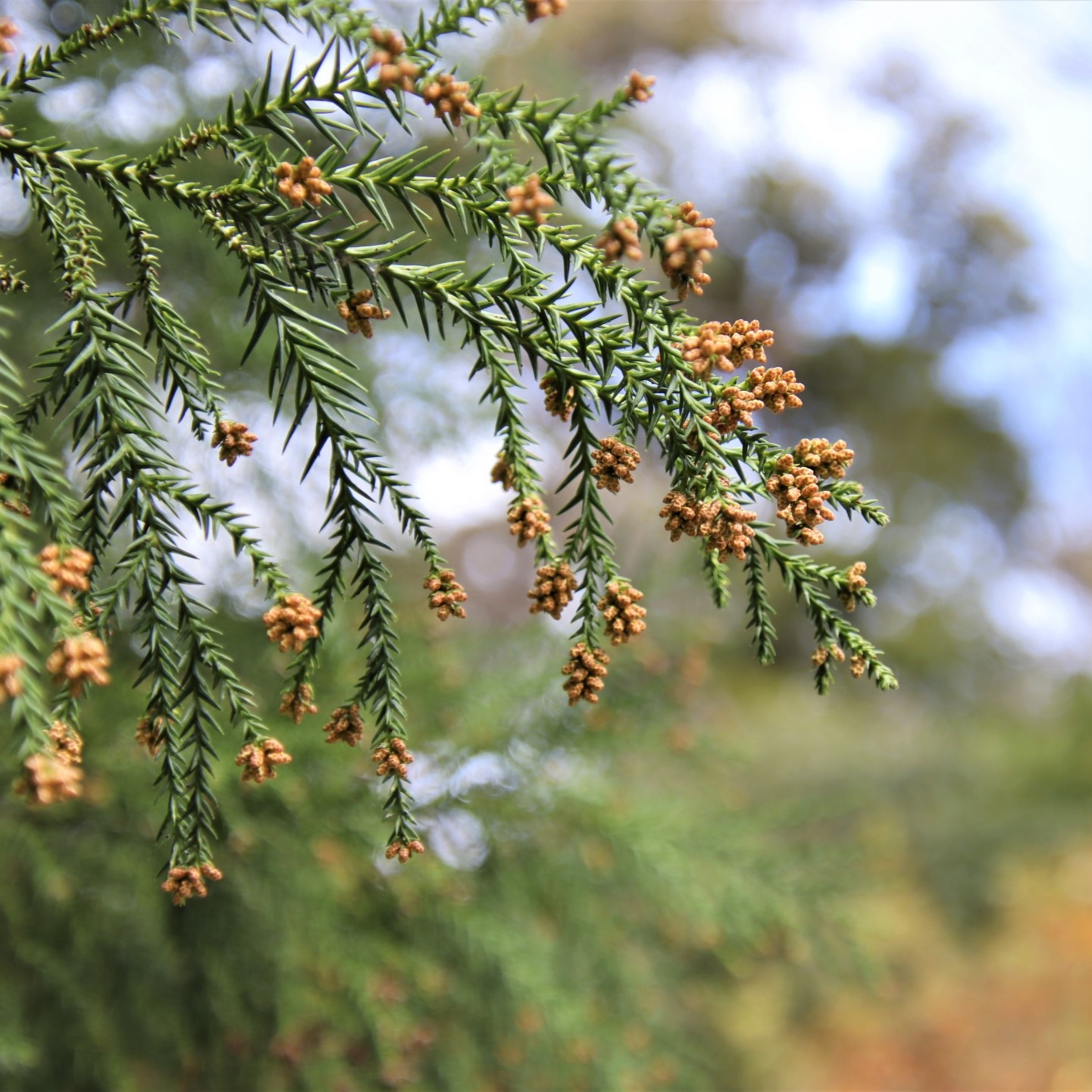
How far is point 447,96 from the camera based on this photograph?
2.58ft

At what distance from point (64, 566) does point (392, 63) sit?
47 cm

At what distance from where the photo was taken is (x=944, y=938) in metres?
8.27

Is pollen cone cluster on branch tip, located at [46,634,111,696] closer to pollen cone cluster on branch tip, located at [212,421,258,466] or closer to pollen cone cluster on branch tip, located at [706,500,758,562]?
pollen cone cluster on branch tip, located at [212,421,258,466]

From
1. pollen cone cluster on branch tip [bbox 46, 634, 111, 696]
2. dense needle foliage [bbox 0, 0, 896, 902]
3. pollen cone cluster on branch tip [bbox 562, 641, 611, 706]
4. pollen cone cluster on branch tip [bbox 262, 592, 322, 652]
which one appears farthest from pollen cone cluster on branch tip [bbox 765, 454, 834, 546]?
pollen cone cluster on branch tip [bbox 46, 634, 111, 696]

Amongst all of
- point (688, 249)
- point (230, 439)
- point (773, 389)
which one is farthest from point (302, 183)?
point (773, 389)

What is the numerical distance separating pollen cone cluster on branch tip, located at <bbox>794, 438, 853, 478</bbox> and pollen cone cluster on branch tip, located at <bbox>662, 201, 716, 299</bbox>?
0.19 metres

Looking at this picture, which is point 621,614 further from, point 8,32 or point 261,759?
point 8,32

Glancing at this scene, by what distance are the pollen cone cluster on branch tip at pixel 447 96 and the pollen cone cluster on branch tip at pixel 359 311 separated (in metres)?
0.17

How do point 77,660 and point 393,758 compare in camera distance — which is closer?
point 77,660

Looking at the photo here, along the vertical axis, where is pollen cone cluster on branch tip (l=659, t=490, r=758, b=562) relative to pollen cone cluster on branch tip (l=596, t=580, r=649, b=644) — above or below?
above

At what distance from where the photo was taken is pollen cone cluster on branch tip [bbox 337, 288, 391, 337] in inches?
34.1

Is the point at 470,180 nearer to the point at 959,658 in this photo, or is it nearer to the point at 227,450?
the point at 227,450

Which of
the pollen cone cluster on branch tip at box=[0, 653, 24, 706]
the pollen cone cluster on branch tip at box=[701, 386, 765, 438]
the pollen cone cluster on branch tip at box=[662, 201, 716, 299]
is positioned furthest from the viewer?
the pollen cone cluster on branch tip at box=[701, 386, 765, 438]

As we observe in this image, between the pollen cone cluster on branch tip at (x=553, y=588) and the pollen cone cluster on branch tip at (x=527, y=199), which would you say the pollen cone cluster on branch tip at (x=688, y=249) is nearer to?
the pollen cone cluster on branch tip at (x=527, y=199)
